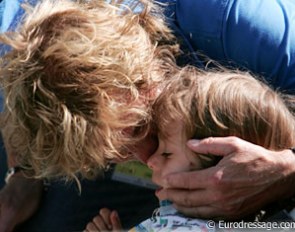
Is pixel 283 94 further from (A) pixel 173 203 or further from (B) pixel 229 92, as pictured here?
(A) pixel 173 203

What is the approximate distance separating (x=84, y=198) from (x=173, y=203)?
663mm

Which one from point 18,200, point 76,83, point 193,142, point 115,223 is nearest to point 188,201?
point 193,142

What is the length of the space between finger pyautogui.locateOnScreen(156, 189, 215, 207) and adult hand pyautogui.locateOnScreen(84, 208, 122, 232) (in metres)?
0.43

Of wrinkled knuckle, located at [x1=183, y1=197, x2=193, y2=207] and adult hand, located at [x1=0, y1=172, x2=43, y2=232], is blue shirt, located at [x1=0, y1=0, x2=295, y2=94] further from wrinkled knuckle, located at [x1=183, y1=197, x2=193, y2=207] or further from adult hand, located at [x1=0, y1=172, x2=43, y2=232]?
adult hand, located at [x1=0, y1=172, x2=43, y2=232]

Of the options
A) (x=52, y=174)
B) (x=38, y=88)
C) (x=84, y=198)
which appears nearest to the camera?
(x=38, y=88)

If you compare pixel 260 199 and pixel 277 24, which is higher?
pixel 277 24

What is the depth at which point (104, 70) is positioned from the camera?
52.2 inches

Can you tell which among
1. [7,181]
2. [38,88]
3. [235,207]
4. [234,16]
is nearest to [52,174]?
[38,88]

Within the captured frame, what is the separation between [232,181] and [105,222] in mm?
569

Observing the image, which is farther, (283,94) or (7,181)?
(7,181)

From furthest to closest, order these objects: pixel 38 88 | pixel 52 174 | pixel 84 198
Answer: pixel 84 198, pixel 52 174, pixel 38 88

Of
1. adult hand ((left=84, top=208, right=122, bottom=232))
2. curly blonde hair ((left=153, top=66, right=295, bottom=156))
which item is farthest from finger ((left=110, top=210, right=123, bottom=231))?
curly blonde hair ((left=153, top=66, right=295, bottom=156))

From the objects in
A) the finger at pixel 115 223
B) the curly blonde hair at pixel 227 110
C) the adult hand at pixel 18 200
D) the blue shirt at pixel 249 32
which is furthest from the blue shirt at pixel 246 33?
the adult hand at pixel 18 200

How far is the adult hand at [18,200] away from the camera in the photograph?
2.04 m
